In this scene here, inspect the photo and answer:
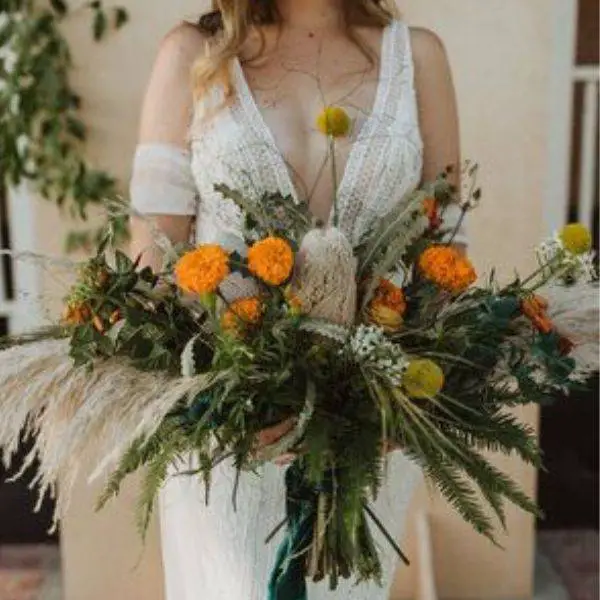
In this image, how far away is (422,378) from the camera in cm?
130

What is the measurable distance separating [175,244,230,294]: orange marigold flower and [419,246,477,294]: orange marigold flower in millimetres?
272

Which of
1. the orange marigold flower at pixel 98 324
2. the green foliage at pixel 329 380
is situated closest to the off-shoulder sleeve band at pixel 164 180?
the green foliage at pixel 329 380

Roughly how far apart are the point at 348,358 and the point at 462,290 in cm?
22

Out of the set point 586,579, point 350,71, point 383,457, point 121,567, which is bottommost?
point 586,579

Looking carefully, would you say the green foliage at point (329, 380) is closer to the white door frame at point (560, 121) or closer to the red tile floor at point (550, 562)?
the white door frame at point (560, 121)

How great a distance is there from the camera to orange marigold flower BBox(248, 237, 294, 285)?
132cm

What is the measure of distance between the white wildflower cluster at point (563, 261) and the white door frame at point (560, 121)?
123 centimetres

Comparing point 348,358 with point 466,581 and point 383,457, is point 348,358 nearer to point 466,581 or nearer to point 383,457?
point 383,457

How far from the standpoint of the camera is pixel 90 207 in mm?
2500

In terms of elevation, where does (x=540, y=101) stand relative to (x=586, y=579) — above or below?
above

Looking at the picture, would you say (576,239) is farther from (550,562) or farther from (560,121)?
(550,562)

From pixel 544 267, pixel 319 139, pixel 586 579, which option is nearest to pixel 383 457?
pixel 544 267

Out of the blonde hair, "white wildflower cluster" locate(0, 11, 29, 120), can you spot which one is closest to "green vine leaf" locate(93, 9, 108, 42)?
"white wildflower cluster" locate(0, 11, 29, 120)

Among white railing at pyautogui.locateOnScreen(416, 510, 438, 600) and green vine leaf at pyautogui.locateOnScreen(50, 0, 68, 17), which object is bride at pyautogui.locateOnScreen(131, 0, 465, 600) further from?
white railing at pyautogui.locateOnScreen(416, 510, 438, 600)
